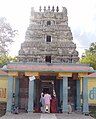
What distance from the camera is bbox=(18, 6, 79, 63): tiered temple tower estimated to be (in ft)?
82.5

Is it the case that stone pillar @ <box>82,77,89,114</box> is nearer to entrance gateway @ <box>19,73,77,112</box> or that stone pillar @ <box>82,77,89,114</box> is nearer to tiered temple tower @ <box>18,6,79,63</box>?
entrance gateway @ <box>19,73,77,112</box>

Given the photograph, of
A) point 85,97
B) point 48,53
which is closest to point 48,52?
point 48,53

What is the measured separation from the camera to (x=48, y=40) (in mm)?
25922

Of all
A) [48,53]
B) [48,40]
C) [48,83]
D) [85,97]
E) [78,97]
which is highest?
[48,40]

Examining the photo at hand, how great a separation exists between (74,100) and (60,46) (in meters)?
6.20

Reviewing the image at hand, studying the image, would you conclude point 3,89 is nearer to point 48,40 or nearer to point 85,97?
point 85,97

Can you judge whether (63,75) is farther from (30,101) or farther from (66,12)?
(66,12)

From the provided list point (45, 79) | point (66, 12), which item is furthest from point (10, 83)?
point (66, 12)

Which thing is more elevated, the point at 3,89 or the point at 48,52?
the point at 48,52

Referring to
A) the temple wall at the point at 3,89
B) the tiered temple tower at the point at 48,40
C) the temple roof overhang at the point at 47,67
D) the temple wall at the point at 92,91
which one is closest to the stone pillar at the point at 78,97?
the temple wall at the point at 92,91

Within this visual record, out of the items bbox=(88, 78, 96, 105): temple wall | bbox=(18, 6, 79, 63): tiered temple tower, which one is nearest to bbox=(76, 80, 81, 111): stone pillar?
bbox=(88, 78, 96, 105): temple wall

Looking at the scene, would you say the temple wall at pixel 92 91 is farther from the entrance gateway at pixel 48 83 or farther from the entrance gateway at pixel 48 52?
the entrance gateway at pixel 48 83

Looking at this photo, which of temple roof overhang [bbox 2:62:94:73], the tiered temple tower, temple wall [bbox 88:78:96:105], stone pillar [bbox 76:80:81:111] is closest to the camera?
temple roof overhang [bbox 2:62:94:73]

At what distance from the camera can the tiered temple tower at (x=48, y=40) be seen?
82.5ft
